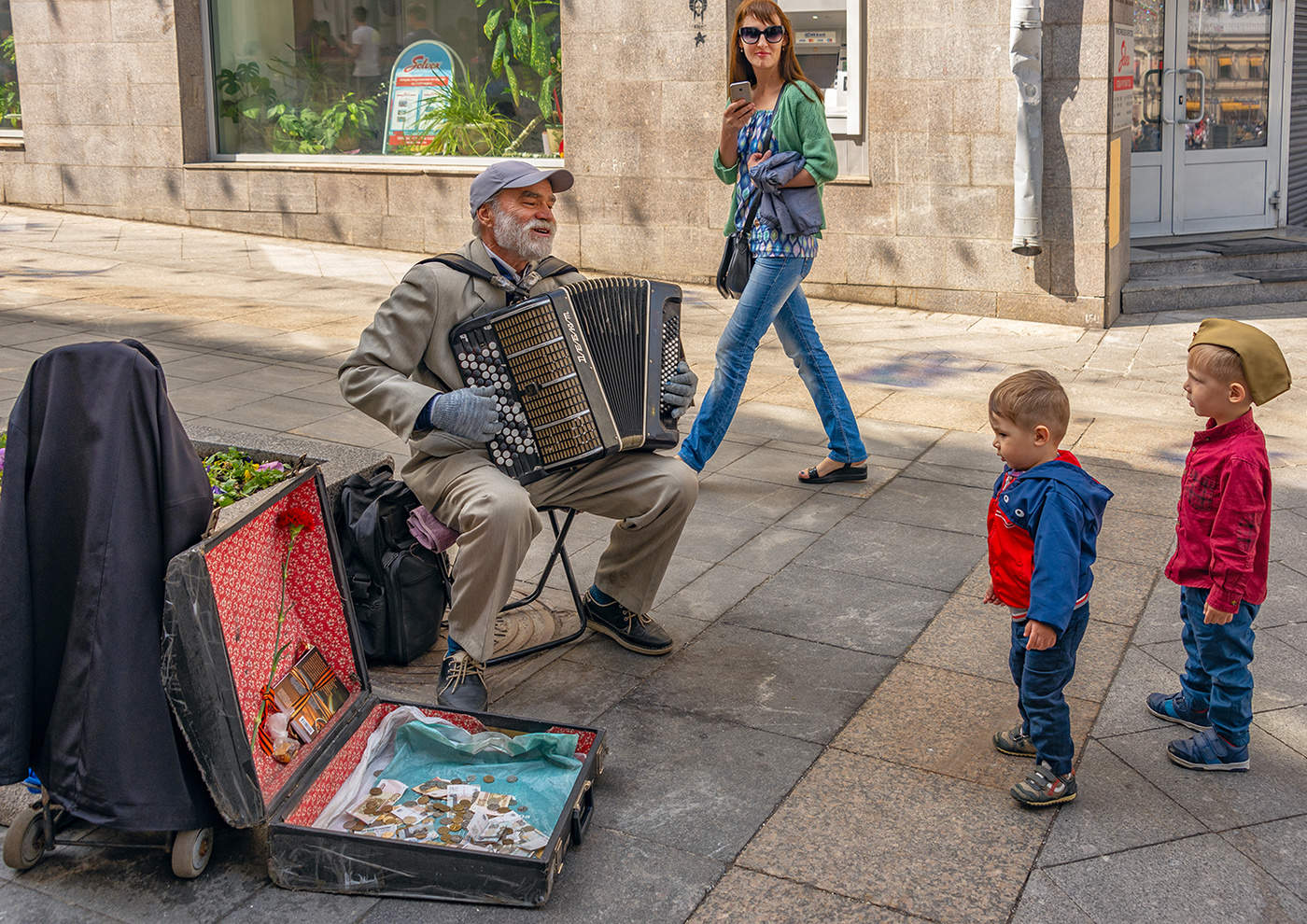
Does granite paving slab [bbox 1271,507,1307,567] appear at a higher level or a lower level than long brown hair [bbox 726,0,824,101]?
lower

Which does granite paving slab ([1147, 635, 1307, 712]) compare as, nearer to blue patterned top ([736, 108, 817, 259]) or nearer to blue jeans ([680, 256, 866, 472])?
blue jeans ([680, 256, 866, 472])

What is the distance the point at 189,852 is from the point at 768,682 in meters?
1.79

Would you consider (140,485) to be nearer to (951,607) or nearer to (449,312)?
(449,312)

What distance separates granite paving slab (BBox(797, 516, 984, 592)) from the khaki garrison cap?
1677mm

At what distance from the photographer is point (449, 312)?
4047 millimetres

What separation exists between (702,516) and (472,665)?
197cm

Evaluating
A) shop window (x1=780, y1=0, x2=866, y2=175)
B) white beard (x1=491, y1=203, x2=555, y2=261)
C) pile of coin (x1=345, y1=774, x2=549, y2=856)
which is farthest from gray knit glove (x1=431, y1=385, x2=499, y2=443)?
shop window (x1=780, y1=0, x2=866, y2=175)

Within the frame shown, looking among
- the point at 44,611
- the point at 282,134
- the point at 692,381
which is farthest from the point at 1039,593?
the point at 282,134

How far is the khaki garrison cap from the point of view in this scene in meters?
3.30

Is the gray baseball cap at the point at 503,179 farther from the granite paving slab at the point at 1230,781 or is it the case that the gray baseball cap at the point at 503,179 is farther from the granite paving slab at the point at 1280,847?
the granite paving slab at the point at 1280,847

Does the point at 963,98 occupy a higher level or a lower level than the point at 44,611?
higher

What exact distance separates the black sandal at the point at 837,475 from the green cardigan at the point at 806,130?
129 cm

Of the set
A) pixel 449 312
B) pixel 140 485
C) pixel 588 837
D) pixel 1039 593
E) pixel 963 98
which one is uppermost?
pixel 963 98

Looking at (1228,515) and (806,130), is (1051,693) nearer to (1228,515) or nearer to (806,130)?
(1228,515)
